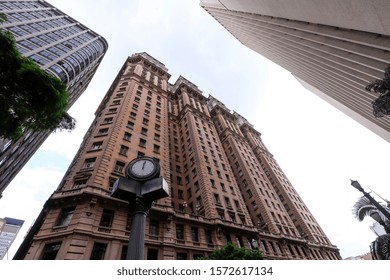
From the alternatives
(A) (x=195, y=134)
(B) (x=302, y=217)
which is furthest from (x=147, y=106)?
(B) (x=302, y=217)

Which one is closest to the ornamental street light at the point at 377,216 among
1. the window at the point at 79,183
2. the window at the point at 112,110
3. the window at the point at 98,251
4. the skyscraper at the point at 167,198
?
the skyscraper at the point at 167,198

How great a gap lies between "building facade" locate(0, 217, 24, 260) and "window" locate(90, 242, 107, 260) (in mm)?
210451

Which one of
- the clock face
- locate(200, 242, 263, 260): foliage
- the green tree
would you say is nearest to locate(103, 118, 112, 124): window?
the green tree

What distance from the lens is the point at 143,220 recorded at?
3.39 m

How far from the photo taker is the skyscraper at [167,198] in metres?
18.3

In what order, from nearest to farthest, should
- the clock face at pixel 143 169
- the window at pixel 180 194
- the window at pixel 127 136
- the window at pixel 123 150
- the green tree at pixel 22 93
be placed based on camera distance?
the clock face at pixel 143 169
the green tree at pixel 22 93
the window at pixel 123 150
the window at pixel 127 136
the window at pixel 180 194

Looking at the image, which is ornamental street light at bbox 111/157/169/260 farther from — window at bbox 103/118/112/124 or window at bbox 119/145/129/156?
window at bbox 103/118/112/124

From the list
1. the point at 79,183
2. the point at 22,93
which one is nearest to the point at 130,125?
the point at 79,183

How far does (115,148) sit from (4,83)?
19.0 metres

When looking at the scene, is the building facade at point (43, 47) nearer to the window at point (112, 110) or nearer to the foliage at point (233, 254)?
the window at point (112, 110)

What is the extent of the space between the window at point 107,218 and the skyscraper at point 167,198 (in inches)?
3.6

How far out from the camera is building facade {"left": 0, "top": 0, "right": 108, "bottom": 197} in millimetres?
39631

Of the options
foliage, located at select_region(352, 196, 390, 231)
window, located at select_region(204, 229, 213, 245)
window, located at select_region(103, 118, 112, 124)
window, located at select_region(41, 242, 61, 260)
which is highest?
window, located at select_region(103, 118, 112, 124)
